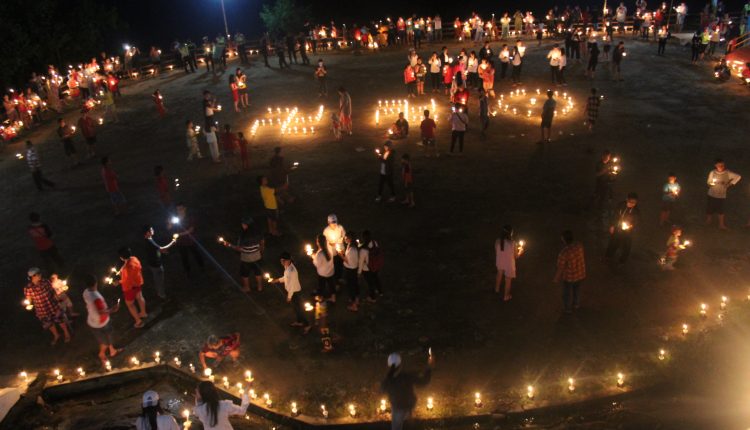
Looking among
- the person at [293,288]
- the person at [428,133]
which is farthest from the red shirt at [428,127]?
the person at [293,288]

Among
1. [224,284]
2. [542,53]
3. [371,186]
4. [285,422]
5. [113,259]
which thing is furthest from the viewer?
[542,53]

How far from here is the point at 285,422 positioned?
25.0 ft

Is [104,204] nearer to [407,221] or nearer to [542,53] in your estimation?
[407,221]

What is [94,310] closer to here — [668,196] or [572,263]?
[572,263]

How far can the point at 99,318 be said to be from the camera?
8516 millimetres

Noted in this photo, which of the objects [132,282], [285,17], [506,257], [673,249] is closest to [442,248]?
[506,257]

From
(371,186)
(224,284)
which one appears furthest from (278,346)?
(371,186)

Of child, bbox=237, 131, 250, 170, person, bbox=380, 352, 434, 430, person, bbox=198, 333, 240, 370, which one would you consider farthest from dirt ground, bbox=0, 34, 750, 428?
person, bbox=380, 352, 434, 430

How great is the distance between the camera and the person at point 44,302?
8.98 metres

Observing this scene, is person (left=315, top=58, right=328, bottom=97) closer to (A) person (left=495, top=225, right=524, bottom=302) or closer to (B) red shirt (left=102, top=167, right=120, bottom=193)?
(B) red shirt (left=102, top=167, right=120, bottom=193)

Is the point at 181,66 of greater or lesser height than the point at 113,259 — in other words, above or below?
above

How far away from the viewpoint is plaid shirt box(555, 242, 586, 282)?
8.70 meters

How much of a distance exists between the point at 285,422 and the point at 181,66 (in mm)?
29890

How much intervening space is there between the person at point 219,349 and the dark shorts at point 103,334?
157 cm
